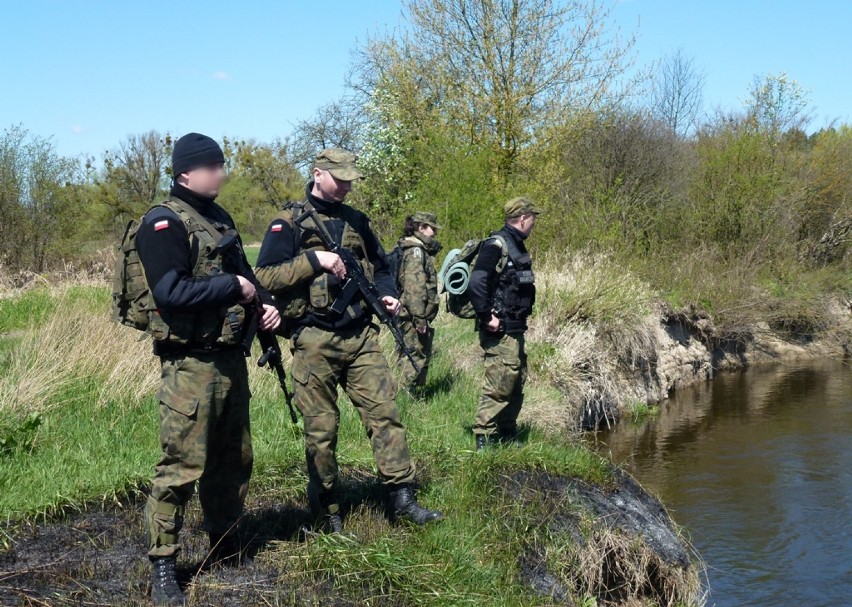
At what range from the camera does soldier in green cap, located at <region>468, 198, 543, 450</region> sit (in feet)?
21.8

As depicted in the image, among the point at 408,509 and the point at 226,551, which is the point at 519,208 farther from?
the point at 226,551

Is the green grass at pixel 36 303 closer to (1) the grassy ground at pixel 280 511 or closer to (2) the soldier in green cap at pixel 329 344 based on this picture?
(1) the grassy ground at pixel 280 511

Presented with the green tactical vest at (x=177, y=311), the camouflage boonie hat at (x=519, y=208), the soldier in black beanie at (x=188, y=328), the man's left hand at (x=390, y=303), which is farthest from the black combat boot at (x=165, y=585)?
the camouflage boonie hat at (x=519, y=208)

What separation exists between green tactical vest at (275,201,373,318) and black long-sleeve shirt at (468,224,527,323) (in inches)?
72.5

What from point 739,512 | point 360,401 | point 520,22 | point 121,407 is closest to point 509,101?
point 520,22

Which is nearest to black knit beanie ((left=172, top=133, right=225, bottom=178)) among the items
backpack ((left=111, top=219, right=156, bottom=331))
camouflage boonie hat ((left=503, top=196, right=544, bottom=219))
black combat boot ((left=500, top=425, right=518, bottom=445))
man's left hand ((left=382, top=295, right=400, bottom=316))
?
backpack ((left=111, top=219, right=156, bottom=331))

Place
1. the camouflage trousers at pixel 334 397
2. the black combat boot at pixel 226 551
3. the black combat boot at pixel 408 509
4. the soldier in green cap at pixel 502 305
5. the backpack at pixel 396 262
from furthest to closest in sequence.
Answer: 1. the backpack at pixel 396 262
2. the soldier in green cap at pixel 502 305
3. the black combat boot at pixel 408 509
4. the camouflage trousers at pixel 334 397
5. the black combat boot at pixel 226 551

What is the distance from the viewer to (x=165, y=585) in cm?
391

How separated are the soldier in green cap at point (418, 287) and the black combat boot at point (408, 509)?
12.1 ft

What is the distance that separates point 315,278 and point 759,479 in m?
7.09

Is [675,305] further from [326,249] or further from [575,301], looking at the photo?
[326,249]

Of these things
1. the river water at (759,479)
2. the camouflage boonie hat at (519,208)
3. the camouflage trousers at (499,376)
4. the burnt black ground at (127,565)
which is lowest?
the river water at (759,479)

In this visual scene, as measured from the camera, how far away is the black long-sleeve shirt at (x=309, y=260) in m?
4.57

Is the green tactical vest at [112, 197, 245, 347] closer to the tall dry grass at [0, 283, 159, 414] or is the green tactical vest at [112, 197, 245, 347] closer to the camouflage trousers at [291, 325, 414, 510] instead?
the camouflage trousers at [291, 325, 414, 510]
